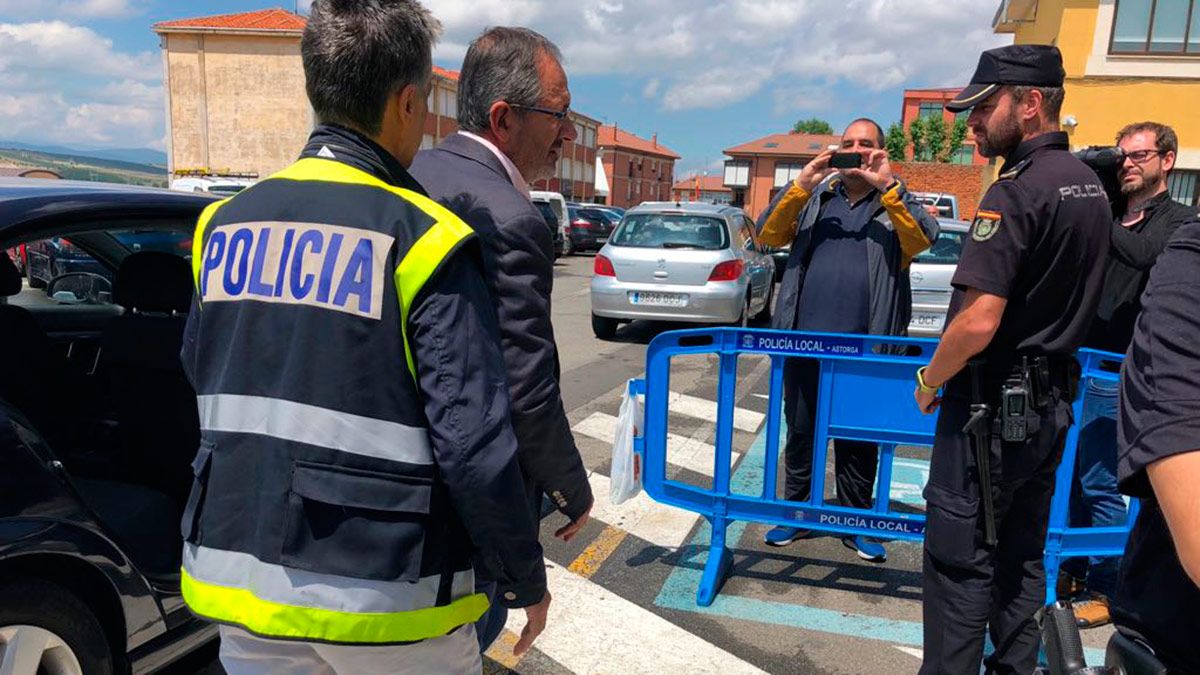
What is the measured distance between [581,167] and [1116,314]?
71831mm

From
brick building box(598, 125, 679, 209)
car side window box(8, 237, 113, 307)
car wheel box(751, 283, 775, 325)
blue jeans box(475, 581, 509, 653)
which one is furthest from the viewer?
brick building box(598, 125, 679, 209)

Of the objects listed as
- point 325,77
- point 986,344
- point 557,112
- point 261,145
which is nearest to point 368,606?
point 325,77

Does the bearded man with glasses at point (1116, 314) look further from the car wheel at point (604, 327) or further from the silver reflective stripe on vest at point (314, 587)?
the car wheel at point (604, 327)

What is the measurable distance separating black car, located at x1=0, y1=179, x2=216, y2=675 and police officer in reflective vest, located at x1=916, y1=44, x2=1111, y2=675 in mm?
2354

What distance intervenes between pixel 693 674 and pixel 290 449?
84.0 inches

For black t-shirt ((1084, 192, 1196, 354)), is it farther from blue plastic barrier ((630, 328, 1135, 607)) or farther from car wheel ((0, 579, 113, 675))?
car wheel ((0, 579, 113, 675))

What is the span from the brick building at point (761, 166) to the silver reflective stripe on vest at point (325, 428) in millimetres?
73301

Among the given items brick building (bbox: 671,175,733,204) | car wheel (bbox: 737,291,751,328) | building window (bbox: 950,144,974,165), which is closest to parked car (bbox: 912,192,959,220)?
car wheel (bbox: 737,291,751,328)

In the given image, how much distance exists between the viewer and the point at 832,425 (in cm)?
356

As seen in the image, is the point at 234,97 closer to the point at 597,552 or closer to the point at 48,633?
→ the point at 597,552

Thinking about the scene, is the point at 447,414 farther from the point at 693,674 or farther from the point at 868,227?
the point at 868,227

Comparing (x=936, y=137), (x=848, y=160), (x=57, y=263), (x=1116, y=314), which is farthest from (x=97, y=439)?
(x=936, y=137)

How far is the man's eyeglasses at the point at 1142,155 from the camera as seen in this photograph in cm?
380

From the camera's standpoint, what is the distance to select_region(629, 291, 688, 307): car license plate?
31.9ft
